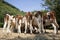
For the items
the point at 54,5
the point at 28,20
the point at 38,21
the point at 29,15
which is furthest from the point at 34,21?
the point at 54,5

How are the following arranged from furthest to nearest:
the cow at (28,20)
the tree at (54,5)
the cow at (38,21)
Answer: the tree at (54,5) → the cow at (28,20) → the cow at (38,21)

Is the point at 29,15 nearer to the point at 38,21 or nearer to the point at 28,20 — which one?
the point at 28,20

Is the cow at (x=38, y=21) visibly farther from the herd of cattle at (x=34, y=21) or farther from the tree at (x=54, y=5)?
the tree at (x=54, y=5)

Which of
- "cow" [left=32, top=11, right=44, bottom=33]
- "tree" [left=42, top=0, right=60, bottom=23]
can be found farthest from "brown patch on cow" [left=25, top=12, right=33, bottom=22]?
"tree" [left=42, top=0, right=60, bottom=23]

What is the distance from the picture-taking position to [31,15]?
15273 millimetres

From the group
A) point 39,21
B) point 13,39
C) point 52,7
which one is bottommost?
point 13,39

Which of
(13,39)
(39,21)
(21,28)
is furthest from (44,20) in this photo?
(13,39)

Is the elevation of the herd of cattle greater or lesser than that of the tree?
lesser

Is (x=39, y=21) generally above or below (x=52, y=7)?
below

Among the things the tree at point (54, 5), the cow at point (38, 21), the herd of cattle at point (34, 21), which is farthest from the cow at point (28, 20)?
the tree at point (54, 5)

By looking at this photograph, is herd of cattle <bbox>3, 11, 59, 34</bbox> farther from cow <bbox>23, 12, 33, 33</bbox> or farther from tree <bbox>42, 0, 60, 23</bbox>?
tree <bbox>42, 0, 60, 23</bbox>

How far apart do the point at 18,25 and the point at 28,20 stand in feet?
2.85

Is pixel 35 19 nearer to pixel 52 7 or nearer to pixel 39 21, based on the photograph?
pixel 39 21

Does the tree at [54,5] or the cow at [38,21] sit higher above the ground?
the tree at [54,5]
